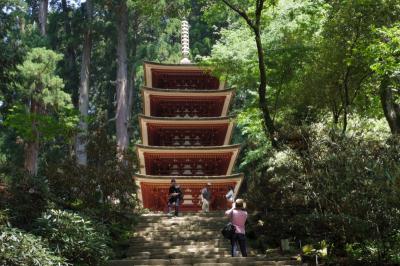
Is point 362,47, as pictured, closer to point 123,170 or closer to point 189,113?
point 123,170

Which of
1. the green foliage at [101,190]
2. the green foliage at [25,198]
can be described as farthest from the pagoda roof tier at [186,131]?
the green foliage at [25,198]

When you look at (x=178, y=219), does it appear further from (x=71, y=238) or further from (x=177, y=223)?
(x=71, y=238)

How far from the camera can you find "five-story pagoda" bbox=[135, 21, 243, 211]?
17.0 metres

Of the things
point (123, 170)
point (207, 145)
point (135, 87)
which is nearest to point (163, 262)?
point (123, 170)

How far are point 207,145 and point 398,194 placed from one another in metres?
11.7

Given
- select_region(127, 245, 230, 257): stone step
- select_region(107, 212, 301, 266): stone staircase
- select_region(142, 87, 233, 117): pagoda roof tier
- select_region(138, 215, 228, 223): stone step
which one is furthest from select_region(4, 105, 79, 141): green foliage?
select_region(127, 245, 230, 257): stone step

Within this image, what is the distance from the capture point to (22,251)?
233 inches

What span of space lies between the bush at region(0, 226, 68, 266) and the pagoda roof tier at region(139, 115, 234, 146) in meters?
11.5

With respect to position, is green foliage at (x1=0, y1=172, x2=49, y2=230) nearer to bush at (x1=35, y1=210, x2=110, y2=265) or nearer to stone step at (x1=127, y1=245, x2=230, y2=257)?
bush at (x1=35, y1=210, x2=110, y2=265)

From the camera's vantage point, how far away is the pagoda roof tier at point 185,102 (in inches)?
725

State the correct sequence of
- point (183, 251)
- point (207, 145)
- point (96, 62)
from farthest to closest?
point (96, 62)
point (207, 145)
point (183, 251)

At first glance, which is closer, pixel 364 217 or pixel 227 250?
pixel 364 217

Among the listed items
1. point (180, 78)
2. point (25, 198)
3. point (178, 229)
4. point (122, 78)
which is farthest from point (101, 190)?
point (122, 78)

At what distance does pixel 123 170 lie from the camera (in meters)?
10.8
